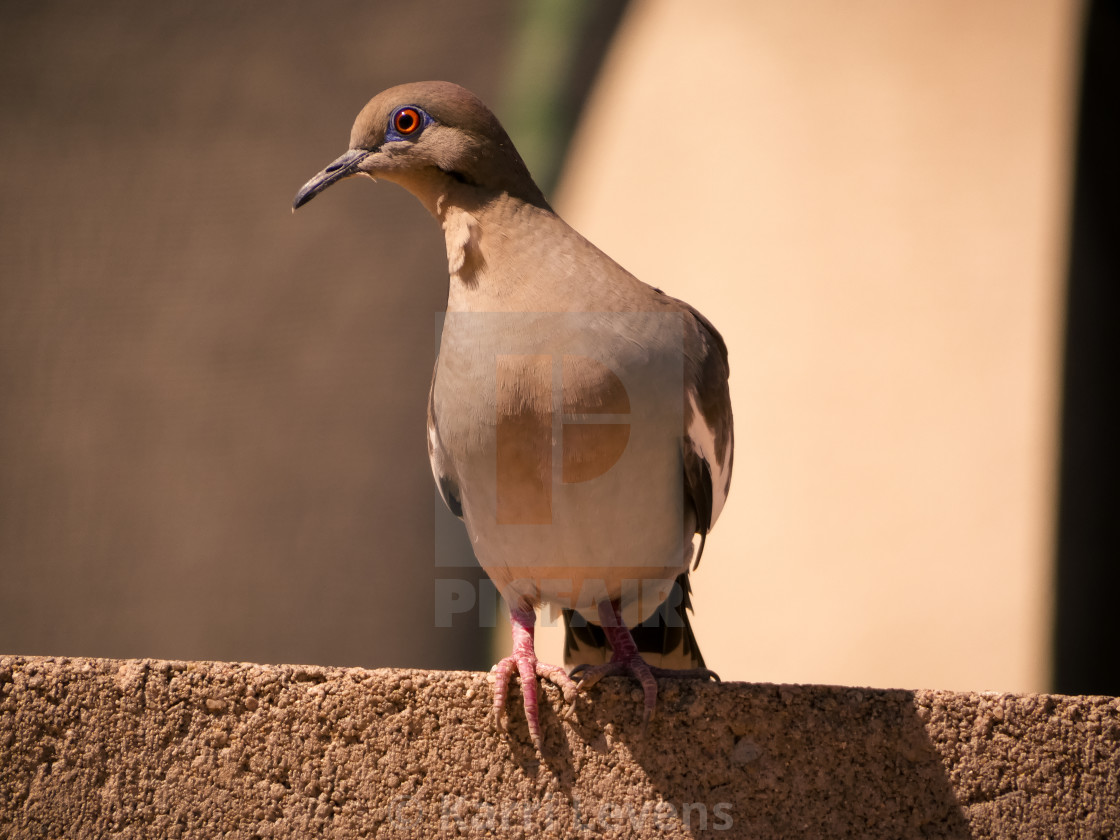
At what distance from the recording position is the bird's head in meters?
2.45

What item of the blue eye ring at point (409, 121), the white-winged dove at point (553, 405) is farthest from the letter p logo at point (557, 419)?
the blue eye ring at point (409, 121)

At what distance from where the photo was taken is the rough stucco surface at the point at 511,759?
1789 millimetres

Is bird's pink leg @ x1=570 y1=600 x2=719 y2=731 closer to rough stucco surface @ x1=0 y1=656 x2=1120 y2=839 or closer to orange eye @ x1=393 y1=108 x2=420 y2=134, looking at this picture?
rough stucco surface @ x1=0 y1=656 x2=1120 y2=839

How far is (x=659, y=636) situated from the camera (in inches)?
102

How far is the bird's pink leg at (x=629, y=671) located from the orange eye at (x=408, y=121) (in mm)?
1359

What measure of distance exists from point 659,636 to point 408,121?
1516mm

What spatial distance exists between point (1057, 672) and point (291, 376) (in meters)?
3.90

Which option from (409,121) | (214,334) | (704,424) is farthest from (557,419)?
(214,334)

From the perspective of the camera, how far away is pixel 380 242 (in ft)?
17.0

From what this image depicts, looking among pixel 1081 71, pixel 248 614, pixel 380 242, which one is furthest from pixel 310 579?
pixel 1081 71

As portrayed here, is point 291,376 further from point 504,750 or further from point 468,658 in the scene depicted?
point 504,750

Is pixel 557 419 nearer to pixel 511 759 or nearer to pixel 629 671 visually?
pixel 629 671

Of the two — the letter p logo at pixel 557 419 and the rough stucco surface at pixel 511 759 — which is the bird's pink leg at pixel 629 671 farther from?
the letter p logo at pixel 557 419

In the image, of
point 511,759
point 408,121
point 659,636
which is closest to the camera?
point 511,759
